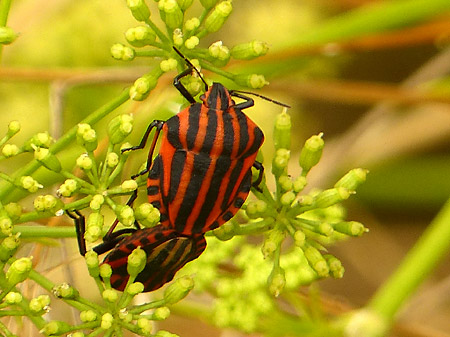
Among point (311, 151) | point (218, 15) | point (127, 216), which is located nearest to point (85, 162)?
point (127, 216)

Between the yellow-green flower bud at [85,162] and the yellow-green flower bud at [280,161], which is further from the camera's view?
the yellow-green flower bud at [280,161]

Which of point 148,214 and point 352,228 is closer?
point 148,214

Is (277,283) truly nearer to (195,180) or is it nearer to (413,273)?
(195,180)

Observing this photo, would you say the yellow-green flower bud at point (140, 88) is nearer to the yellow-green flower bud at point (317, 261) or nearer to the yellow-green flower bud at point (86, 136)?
the yellow-green flower bud at point (86, 136)

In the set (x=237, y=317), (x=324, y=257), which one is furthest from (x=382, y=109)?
(x=324, y=257)

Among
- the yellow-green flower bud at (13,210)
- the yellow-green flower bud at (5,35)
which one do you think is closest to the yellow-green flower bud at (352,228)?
the yellow-green flower bud at (13,210)

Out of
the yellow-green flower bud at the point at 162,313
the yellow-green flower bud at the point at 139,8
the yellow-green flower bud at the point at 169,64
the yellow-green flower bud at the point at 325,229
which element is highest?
the yellow-green flower bud at the point at 139,8
